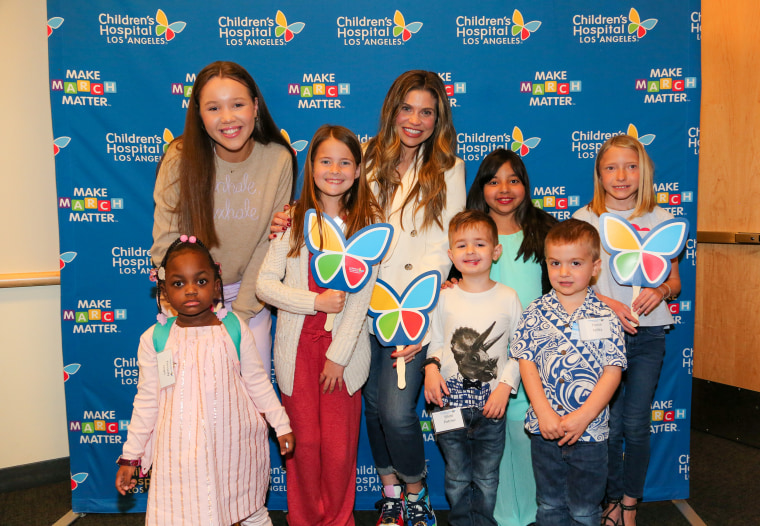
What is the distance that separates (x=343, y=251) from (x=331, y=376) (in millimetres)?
503

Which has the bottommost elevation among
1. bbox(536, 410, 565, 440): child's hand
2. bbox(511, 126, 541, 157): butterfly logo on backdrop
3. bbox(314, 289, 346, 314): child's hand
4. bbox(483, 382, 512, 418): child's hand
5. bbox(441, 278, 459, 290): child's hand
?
bbox(536, 410, 565, 440): child's hand

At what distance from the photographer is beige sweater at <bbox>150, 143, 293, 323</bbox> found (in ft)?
7.65

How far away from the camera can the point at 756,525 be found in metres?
2.63

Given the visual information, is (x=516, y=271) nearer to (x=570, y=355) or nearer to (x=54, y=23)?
(x=570, y=355)

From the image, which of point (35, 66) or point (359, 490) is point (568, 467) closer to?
point (359, 490)

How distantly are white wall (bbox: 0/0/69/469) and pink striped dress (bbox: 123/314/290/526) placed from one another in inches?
59.9

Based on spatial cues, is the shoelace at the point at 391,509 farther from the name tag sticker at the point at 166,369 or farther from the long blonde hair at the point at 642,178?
the long blonde hair at the point at 642,178

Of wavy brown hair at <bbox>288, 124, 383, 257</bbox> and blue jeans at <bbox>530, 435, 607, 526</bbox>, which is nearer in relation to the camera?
blue jeans at <bbox>530, 435, 607, 526</bbox>

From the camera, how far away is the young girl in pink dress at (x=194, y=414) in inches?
75.5

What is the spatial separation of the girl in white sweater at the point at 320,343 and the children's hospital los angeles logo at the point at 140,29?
1.15 m

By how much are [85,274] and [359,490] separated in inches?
72.5

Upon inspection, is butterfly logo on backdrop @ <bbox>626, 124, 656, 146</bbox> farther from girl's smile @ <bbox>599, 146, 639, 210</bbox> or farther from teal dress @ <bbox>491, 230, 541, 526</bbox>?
teal dress @ <bbox>491, 230, 541, 526</bbox>

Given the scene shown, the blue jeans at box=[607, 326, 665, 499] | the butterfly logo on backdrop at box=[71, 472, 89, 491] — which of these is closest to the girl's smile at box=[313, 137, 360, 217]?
the blue jeans at box=[607, 326, 665, 499]

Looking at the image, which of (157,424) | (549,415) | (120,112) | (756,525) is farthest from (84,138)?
(756,525)
